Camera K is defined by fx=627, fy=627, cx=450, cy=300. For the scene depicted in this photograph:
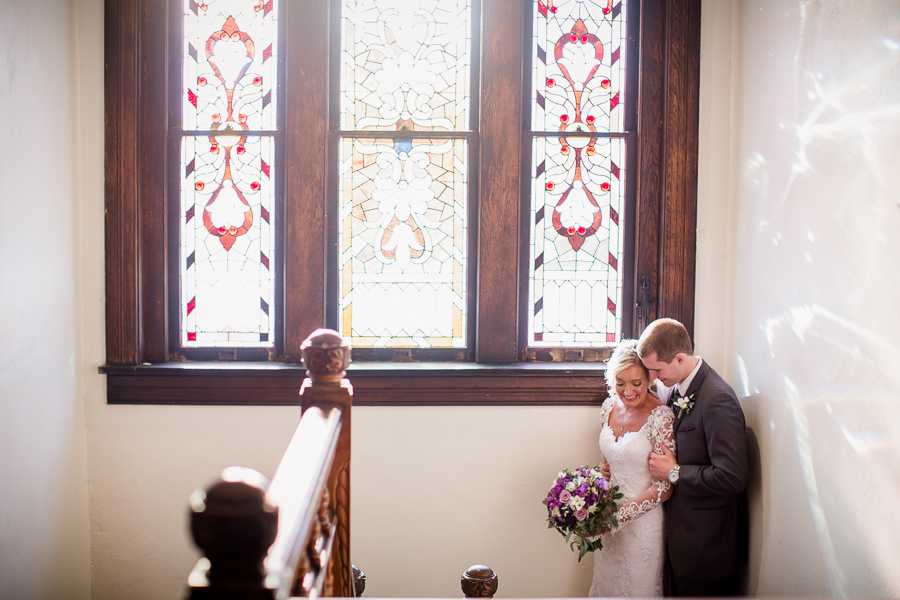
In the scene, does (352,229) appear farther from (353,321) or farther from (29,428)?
(29,428)

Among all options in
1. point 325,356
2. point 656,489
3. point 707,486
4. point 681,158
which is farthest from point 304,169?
point 707,486

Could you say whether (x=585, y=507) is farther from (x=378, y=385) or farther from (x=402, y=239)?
(x=402, y=239)

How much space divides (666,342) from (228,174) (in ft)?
7.31

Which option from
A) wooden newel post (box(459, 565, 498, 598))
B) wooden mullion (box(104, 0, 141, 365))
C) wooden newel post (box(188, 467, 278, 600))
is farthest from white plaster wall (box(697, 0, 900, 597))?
wooden mullion (box(104, 0, 141, 365))

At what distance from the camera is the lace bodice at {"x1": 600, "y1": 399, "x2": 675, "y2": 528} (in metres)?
Answer: 2.59

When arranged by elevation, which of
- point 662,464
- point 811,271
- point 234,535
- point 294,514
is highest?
point 811,271

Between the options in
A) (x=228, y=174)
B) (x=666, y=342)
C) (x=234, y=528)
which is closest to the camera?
(x=234, y=528)

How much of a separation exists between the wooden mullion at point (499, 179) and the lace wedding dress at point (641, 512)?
0.79 m

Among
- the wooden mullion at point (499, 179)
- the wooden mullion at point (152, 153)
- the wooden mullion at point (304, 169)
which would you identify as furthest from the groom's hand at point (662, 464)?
the wooden mullion at point (152, 153)

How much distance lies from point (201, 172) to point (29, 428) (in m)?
1.38

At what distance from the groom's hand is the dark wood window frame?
527 mm

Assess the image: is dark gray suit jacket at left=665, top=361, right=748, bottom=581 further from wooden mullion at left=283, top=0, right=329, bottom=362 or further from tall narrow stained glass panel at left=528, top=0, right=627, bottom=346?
wooden mullion at left=283, top=0, right=329, bottom=362

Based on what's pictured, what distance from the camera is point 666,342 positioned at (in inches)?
101

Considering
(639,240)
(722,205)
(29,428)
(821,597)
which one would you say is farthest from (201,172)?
(821,597)
